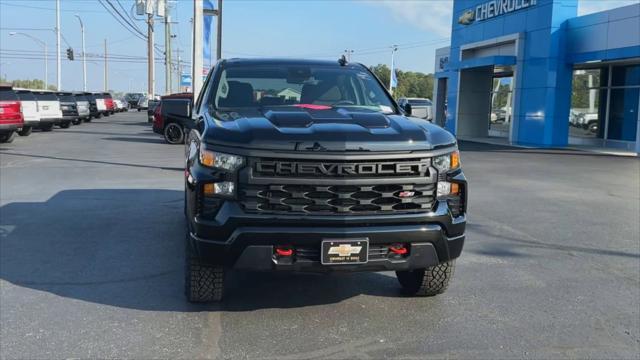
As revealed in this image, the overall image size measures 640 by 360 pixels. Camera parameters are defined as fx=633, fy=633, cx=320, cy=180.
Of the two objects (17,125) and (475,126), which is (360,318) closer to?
(17,125)

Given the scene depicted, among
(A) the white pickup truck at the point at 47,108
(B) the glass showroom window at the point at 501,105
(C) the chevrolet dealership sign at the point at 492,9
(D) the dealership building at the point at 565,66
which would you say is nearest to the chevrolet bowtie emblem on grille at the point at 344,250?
(D) the dealership building at the point at 565,66

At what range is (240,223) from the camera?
4.12m

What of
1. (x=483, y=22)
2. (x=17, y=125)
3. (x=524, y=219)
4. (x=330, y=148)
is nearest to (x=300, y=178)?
(x=330, y=148)

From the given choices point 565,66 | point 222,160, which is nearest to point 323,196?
point 222,160

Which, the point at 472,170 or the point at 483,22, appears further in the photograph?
the point at 483,22

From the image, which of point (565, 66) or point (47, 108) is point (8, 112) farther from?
point (565, 66)

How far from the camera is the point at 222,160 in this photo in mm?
4215

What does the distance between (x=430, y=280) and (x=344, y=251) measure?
1.22 m

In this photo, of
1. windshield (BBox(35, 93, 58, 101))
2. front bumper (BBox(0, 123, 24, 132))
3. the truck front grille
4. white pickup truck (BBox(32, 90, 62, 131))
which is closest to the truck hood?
the truck front grille

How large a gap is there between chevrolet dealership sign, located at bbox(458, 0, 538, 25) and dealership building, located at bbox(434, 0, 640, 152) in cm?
4

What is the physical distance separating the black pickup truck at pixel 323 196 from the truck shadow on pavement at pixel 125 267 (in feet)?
3.06

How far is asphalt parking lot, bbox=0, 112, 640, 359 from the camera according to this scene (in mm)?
4203

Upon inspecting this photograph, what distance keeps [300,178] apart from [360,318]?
128 cm

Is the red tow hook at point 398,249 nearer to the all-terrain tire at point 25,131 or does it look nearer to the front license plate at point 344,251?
the front license plate at point 344,251
